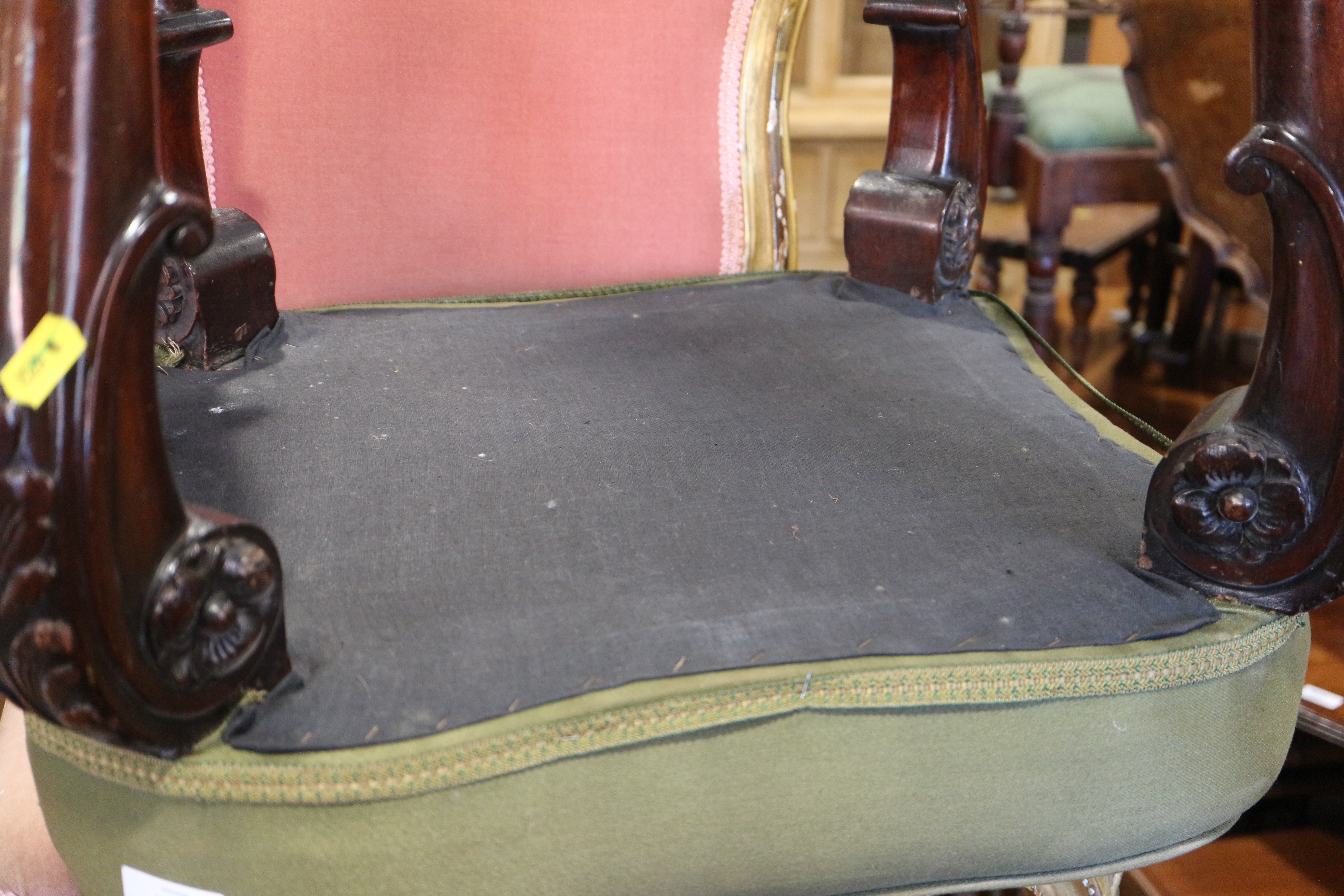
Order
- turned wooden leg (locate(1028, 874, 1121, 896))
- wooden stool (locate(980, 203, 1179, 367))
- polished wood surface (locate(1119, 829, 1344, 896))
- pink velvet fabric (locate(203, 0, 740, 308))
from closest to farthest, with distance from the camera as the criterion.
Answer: turned wooden leg (locate(1028, 874, 1121, 896))
pink velvet fabric (locate(203, 0, 740, 308))
polished wood surface (locate(1119, 829, 1344, 896))
wooden stool (locate(980, 203, 1179, 367))

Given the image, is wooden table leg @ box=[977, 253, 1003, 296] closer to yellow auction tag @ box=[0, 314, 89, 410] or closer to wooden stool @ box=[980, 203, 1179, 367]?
wooden stool @ box=[980, 203, 1179, 367]

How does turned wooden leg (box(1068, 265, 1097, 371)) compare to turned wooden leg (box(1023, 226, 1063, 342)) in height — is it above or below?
below

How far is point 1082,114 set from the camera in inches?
71.9

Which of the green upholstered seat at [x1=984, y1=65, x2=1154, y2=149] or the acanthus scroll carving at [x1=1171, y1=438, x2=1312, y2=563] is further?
the green upholstered seat at [x1=984, y1=65, x2=1154, y2=149]

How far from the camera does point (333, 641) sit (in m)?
0.41

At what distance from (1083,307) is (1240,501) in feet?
5.96

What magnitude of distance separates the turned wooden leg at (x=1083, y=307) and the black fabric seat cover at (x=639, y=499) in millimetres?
1546

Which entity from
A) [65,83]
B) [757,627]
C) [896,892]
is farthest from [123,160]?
[896,892]

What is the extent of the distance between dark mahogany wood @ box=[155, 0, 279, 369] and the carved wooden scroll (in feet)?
1.17

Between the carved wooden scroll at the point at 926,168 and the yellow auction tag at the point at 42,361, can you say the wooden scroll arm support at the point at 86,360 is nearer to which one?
the yellow auction tag at the point at 42,361

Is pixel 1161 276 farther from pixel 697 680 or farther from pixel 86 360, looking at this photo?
pixel 86 360

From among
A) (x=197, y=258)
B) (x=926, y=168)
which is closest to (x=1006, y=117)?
(x=926, y=168)

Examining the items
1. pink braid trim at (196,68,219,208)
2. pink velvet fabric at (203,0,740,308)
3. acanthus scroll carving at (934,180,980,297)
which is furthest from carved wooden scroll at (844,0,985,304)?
pink braid trim at (196,68,219,208)

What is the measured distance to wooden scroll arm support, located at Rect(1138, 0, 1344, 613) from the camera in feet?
1.35
